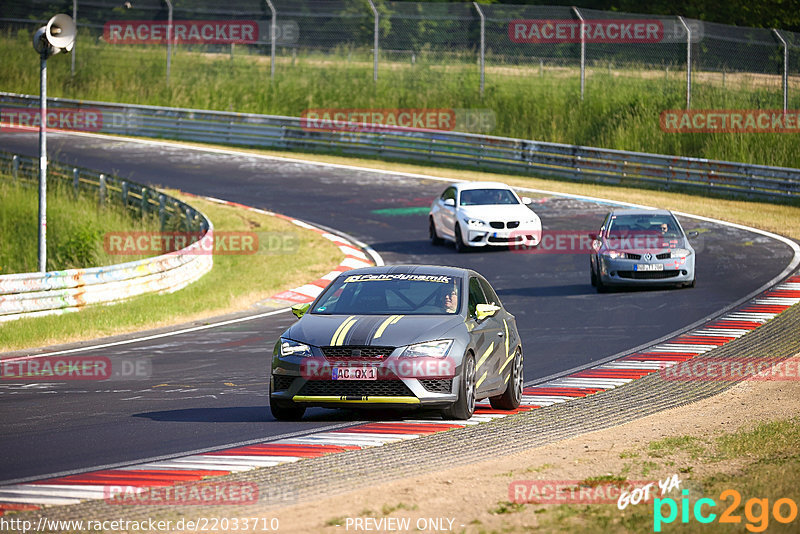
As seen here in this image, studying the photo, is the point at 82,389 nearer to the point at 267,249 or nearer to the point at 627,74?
the point at 267,249

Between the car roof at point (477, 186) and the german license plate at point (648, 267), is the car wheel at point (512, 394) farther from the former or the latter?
the car roof at point (477, 186)

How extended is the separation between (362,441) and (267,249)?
57.9 ft

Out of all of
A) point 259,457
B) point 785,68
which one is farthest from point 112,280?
point 785,68

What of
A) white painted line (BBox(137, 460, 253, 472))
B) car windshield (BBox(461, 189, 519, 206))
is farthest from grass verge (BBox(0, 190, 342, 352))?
white painted line (BBox(137, 460, 253, 472))

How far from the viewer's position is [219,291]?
2253cm

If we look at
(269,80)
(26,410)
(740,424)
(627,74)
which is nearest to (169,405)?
(26,410)

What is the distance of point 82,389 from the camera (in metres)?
13.3

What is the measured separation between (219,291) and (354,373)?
40.8ft

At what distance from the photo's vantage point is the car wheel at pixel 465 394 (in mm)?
10664

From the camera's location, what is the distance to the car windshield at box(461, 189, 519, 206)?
89.0ft

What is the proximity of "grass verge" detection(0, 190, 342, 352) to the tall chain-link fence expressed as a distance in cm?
1258

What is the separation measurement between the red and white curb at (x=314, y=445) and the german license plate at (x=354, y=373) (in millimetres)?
472

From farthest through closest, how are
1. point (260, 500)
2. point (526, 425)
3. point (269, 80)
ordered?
point (269, 80), point (526, 425), point (260, 500)

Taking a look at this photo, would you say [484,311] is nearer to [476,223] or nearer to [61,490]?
[61,490]
